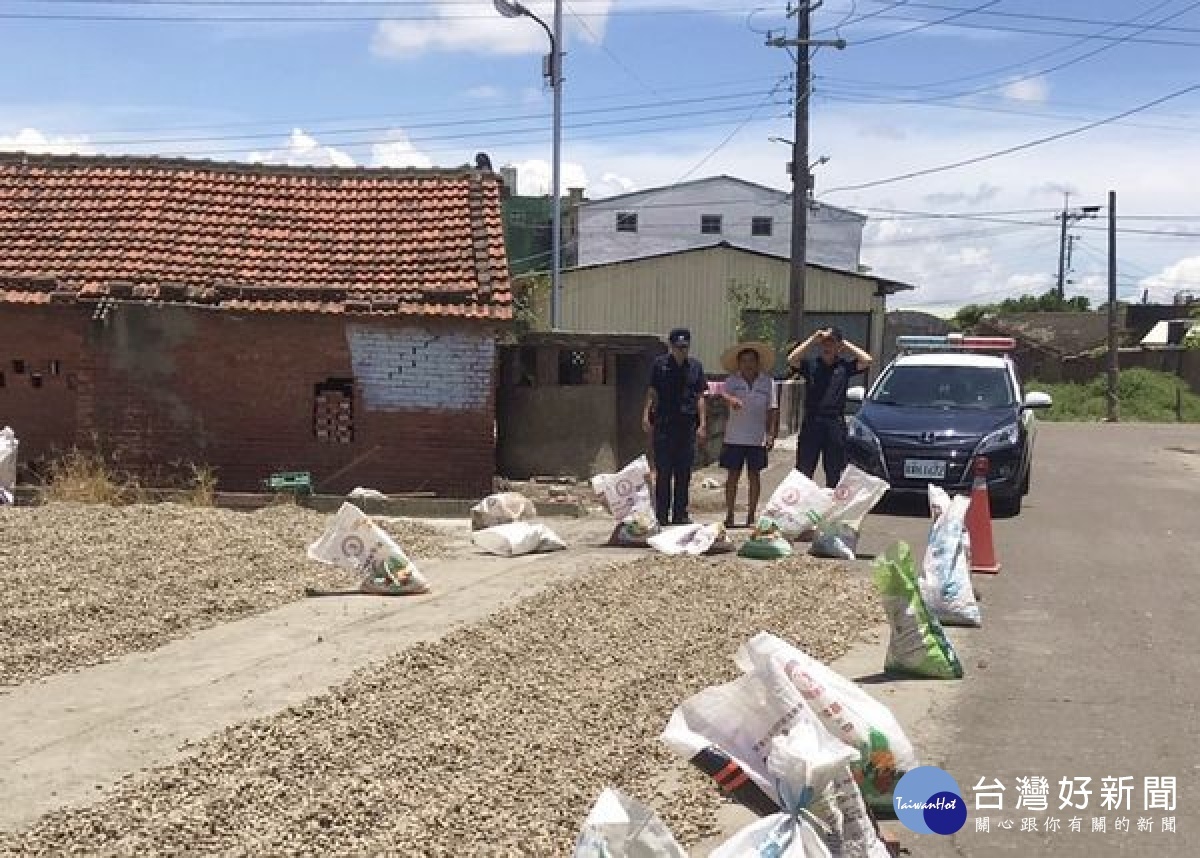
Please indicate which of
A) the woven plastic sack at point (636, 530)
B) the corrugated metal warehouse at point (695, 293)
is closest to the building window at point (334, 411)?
the woven plastic sack at point (636, 530)

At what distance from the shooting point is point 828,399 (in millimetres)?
11867

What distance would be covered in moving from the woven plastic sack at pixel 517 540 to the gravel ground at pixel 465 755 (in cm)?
285

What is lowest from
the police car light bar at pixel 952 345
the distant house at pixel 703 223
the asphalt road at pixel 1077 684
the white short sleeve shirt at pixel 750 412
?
the asphalt road at pixel 1077 684

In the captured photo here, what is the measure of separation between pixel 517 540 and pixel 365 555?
2184mm

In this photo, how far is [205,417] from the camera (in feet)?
49.8

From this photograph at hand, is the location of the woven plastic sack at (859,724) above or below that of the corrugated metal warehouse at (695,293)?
below

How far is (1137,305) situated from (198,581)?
71.9m

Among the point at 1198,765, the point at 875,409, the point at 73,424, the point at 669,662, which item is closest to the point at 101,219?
the point at 73,424

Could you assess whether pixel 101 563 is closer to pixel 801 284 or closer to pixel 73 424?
pixel 73 424

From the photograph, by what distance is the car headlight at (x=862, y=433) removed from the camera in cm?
1389

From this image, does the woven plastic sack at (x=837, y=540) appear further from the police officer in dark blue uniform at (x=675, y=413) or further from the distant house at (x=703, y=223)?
the distant house at (x=703, y=223)

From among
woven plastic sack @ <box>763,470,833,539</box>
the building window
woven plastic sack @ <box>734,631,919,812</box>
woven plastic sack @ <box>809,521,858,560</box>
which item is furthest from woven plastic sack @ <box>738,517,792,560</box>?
the building window

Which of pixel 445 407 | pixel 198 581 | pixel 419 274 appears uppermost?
pixel 419 274

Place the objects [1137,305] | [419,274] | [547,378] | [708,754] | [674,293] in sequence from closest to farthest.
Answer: [708,754]
[419,274]
[547,378]
[674,293]
[1137,305]
